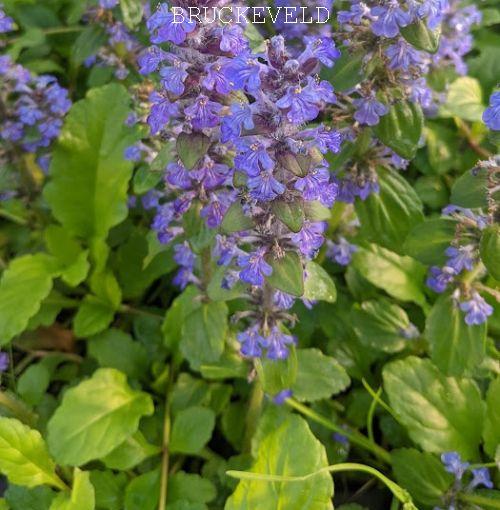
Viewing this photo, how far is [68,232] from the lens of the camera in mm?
2980

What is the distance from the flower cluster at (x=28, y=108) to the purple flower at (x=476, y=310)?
75.2 inches

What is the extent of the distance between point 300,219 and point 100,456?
1256 millimetres

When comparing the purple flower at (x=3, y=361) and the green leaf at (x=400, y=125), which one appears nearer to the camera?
the green leaf at (x=400, y=125)

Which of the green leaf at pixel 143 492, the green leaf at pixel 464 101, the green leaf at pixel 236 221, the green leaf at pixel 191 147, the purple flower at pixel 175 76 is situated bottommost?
the green leaf at pixel 143 492

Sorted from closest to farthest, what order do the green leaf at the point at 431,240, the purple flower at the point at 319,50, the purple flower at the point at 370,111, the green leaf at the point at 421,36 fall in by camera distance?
the purple flower at the point at 319,50
the green leaf at the point at 421,36
the purple flower at the point at 370,111
the green leaf at the point at 431,240

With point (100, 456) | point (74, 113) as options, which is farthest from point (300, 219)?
point (74, 113)

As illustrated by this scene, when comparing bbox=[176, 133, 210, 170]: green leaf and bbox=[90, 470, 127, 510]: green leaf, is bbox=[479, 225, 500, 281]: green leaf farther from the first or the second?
bbox=[90, 470, 127, 510]: green leaf

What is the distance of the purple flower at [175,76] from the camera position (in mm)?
1536

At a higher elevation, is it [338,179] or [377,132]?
[377,132]

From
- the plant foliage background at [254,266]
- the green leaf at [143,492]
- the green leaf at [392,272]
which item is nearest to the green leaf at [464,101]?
the plant foliage background at [254,266]

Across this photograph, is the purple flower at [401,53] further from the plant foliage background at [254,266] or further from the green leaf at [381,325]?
the green leaf at [381,325]

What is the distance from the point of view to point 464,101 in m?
2.99

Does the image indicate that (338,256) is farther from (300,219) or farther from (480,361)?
(300,219)

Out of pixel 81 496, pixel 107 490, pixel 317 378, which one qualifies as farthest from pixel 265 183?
pixel 107 490
